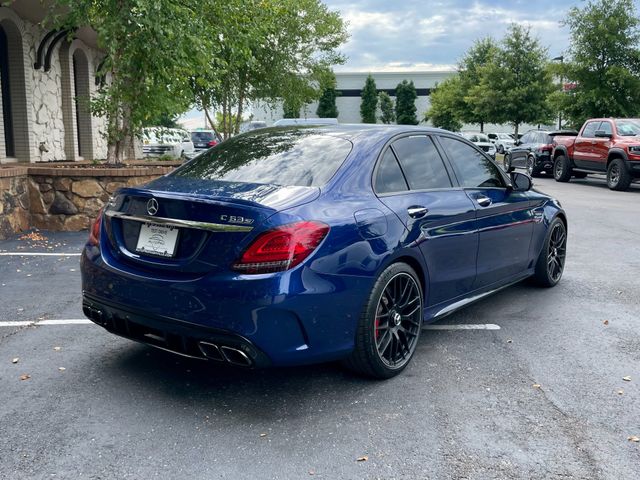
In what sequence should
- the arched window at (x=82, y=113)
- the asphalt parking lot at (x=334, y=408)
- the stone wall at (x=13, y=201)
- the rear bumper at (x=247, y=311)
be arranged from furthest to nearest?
the arched window at (x=82, y=113)
the stone wall at (x=13, y=201)
the rear bumper at (x=247, y=311)
the asphalt parking lot at (x=334, y=408)

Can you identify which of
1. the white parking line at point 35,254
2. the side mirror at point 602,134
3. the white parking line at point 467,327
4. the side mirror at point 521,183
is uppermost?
the side mirror at point 602,134

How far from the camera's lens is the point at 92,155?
18188 millimetres

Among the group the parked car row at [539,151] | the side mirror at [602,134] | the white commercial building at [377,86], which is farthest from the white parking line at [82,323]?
the white commercial building at [377,86]

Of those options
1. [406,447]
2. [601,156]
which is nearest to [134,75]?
[406,447]

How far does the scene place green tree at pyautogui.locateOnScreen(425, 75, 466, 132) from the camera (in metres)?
47.4

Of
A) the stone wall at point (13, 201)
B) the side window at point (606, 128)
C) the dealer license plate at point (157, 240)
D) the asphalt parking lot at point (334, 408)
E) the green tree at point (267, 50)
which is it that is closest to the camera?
→ the asphalt parking lot at point (334, 408)

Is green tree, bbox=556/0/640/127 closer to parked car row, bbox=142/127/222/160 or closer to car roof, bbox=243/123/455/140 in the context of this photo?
parked car row, bbox=142/127/222/160

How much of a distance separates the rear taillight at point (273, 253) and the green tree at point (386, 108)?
227 feet

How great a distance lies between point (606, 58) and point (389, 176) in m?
24.5

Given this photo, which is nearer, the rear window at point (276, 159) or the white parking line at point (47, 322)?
the rear window at point (276, 159)

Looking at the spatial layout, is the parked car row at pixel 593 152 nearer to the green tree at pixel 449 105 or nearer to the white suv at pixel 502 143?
the white suv at pixel 502 143

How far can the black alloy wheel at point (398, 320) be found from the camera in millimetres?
4023

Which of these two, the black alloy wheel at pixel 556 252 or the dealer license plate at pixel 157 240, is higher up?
the dealer license plate at pixel 157 240

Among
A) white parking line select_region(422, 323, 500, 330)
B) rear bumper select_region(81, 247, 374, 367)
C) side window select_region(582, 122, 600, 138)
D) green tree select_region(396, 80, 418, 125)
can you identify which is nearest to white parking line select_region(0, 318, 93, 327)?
rear bumper select_region(81, 247, 374, 367)
